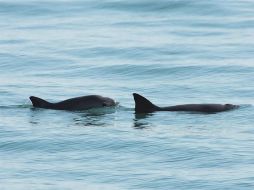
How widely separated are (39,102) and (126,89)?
3.53m

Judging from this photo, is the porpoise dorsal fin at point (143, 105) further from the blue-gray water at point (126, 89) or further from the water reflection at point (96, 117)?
the water reflection at point (96, 117)

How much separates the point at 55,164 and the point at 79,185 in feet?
5.39

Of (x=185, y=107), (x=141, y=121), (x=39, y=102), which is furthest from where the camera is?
(x=39, y=102)

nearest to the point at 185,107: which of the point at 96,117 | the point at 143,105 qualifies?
the point at 143,105

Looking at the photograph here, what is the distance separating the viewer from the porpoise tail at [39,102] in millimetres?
26766

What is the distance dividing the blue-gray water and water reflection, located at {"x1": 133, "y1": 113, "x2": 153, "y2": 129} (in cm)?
4

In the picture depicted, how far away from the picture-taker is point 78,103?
27047 millimetres

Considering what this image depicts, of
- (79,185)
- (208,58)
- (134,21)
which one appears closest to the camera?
(79,185)

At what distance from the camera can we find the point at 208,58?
34.2m

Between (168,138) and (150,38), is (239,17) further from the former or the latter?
(168,138)

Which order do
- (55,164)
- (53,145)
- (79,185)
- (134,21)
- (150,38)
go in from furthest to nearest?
(134,21), (150,38), (53,145), (55,164), (79,185)

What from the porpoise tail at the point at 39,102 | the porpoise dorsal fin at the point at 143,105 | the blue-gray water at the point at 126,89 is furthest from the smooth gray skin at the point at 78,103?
the porpoise dorsal fin at the point at 143,105

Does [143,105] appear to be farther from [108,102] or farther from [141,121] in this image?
[108,102]

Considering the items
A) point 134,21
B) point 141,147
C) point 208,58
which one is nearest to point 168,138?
point 141,147
